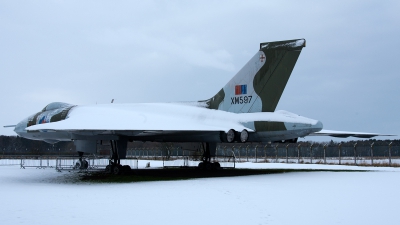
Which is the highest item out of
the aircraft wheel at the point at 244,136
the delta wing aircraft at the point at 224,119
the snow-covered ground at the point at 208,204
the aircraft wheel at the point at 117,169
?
the delta wing aircraft at the point at 224,119

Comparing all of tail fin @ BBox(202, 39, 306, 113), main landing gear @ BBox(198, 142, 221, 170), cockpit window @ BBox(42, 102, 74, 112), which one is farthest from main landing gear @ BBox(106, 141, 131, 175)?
cockpit window @ BBox(42, 102, 74, 112)

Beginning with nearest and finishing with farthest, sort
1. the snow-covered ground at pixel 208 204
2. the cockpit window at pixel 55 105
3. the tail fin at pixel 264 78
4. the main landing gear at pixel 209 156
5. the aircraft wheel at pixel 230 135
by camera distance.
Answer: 1. the snow-covered ground at pixel 208 204
2. the aircraft wheel at pixel 230 135
3. the tail fin at pixel 264 78
4. the main landing gear at pixel 209 156
5. the cockpit window at pixel 55 105

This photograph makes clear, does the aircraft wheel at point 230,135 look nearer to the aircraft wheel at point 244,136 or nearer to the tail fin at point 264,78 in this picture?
the aircraft wheel at point 244,136

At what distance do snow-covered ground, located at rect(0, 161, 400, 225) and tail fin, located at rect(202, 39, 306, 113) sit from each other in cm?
433

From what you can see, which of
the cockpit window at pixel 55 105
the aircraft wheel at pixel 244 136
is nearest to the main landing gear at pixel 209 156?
the aircraft wheel at pixel 244 136

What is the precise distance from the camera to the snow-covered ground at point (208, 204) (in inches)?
252

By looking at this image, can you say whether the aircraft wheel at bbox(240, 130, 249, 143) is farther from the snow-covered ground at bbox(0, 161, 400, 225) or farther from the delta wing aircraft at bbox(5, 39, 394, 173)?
the snow-covered ground at bbox(0, 161, 400, 225)

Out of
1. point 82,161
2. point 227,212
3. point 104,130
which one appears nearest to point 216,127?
point 104,130

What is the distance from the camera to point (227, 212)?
695cm

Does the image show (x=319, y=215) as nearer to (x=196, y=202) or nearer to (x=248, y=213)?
(x=248, y=213)

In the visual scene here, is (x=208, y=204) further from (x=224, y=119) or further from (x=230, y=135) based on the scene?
(x=224, y=119)

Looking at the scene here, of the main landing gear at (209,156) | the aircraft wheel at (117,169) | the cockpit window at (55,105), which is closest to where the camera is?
the aircraft wheel at (117,169)

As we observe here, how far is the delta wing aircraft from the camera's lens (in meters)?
13.7

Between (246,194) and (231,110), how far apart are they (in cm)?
657
